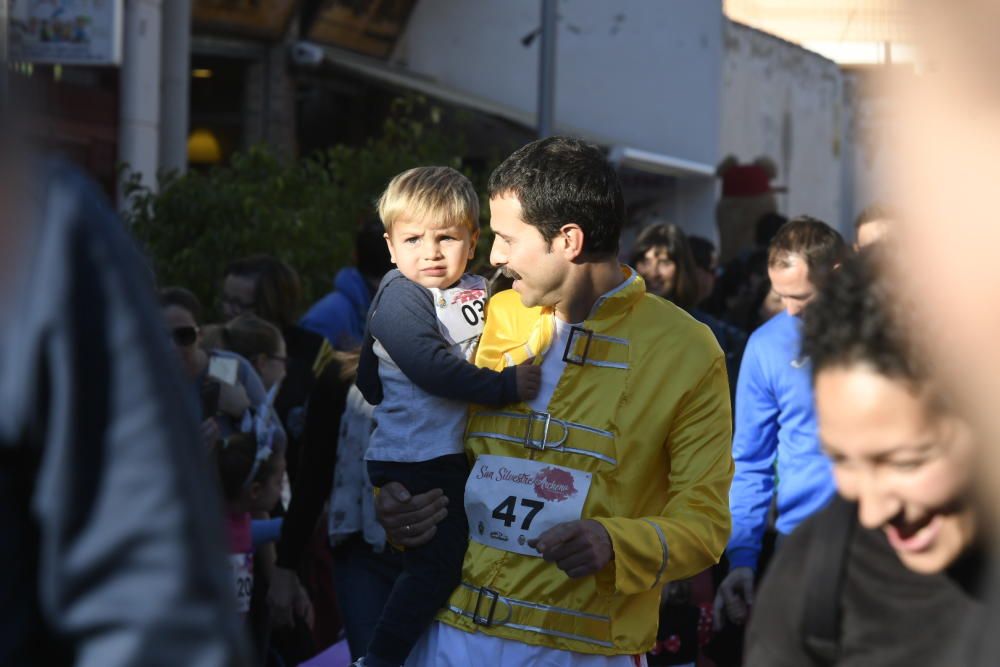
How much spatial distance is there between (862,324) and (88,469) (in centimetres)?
102

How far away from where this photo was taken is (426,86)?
1897 centimetres

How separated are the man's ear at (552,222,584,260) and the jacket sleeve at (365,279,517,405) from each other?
29cm

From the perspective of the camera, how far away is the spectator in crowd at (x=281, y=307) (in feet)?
23.3

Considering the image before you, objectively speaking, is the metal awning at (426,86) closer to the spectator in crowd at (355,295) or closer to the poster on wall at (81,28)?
the poster on wall at (81,28)

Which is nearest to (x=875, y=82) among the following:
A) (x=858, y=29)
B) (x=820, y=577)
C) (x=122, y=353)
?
(x=858, y=29)

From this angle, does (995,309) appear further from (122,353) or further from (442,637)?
(442,637)

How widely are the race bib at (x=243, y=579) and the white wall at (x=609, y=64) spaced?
16.7 m

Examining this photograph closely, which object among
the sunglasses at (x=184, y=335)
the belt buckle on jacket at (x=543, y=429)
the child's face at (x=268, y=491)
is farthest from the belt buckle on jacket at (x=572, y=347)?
the child's face at (x=268, y=491)

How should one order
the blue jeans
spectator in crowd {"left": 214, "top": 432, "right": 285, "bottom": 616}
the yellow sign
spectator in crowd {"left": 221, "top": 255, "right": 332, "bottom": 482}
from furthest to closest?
the yellow sign < spectator in crowd {"left": 221, "top": 255, "right": 332, "bottom": 482} < spectator in crowd {"left": 214, "top": 432, "right": 285, "bottom": 616} < the blue jeans

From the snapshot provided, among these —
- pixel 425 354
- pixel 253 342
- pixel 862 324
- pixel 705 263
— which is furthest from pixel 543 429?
pixel 705 263

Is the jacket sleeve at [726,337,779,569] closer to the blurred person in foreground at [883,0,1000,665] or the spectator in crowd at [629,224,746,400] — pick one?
the spectator in crowd at [629,224,746,400]

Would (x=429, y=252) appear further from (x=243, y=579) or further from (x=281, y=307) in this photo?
(x=281, y=307)

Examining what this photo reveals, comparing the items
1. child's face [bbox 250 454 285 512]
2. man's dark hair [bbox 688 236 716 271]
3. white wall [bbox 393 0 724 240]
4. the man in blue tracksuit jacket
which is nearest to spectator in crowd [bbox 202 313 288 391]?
child's face [bbox 250 454 285 512]

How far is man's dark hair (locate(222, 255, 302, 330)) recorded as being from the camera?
24.1 ft
